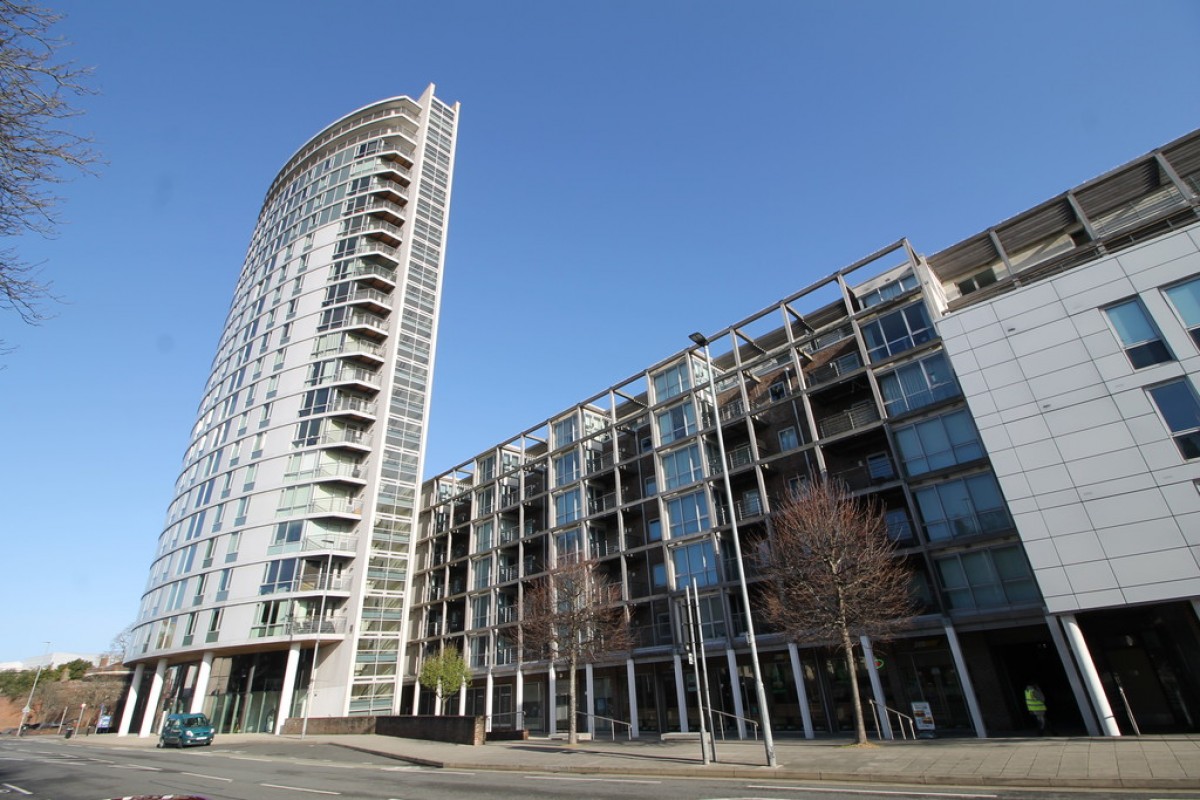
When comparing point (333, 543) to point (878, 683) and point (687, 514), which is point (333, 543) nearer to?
point (687, 514)

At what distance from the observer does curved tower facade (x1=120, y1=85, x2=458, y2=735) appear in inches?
1684

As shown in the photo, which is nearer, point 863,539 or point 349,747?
point 863,539

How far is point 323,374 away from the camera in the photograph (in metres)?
50.3

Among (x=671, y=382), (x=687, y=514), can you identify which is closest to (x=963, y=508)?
(x=687, y=514)

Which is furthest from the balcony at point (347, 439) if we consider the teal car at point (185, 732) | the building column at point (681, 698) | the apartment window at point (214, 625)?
the building column at point (681, 698)

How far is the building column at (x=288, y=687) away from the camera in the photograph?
40.2 metres

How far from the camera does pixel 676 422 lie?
35344 millimetres

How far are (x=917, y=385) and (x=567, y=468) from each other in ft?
78.6

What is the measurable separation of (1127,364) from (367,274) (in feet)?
176

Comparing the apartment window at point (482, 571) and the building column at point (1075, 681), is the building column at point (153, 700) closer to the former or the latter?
the apartment window at point (482, 571)

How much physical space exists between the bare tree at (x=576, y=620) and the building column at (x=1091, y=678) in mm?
18187

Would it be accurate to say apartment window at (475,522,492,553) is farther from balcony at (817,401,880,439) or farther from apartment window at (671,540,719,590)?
balcony at (817,401,880,439)

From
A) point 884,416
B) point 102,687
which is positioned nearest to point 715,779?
point 884,416

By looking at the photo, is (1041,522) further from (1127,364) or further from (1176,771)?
(1176,771)
